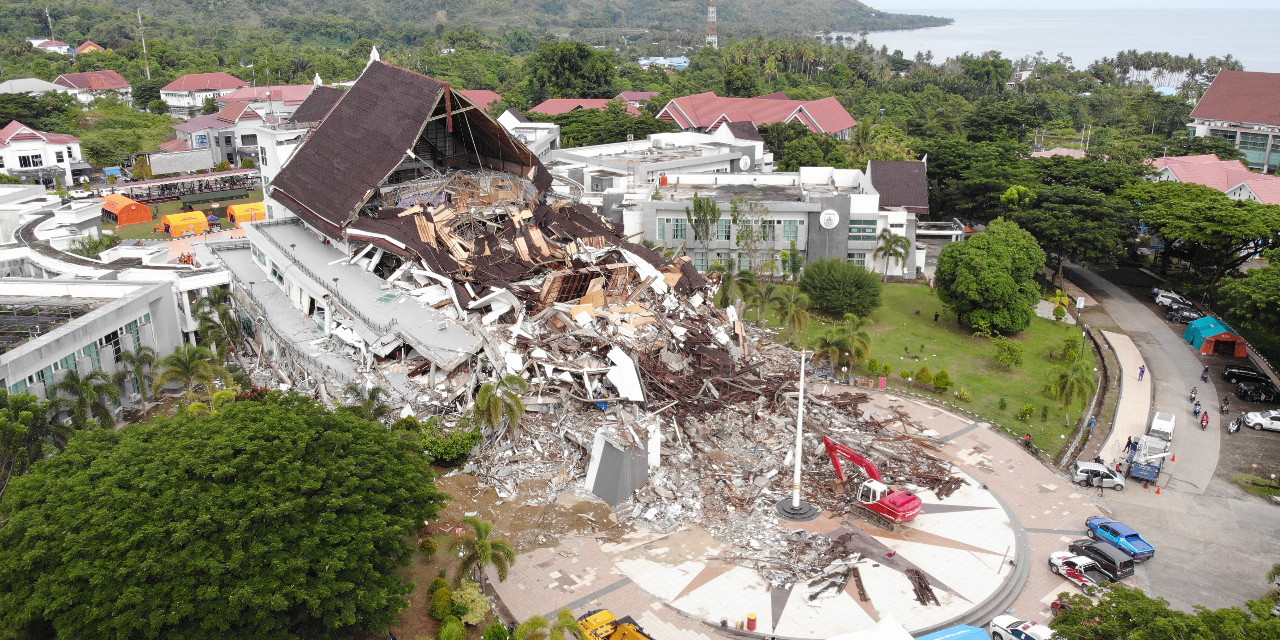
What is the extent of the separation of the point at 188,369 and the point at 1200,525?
30.7 m

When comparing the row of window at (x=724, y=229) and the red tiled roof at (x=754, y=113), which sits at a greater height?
the red tiled roof at (x=754, y=113)

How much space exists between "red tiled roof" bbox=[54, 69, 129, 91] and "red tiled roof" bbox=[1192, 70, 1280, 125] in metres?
104

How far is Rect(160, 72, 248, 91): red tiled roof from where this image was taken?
91.4m

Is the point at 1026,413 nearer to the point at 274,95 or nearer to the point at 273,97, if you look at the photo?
the point at 273,97

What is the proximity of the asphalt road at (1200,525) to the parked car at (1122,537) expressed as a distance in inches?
14.3

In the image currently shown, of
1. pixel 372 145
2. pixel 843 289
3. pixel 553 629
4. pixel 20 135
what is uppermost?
pixel 372 145

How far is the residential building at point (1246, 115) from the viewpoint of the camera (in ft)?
230

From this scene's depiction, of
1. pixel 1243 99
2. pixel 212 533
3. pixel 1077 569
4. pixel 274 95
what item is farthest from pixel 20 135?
pixel 1243 99

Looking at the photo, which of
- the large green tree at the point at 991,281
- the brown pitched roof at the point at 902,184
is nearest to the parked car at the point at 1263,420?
the large green tree at the point at 991,281

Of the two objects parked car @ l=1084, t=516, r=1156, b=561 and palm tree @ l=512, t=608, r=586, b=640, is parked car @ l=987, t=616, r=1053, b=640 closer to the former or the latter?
parked car @ l=1084, t=516, r=1156, b=561

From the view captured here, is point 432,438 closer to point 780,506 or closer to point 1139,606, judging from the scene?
point 780,506

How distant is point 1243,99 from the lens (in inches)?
2904

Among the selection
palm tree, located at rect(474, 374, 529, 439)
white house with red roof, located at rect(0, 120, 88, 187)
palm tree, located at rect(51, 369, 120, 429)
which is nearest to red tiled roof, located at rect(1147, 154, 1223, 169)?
palm tree, located at rect(474, 374, 529, 439)

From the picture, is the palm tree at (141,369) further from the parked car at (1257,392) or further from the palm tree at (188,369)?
the parked car at (1257,392)
